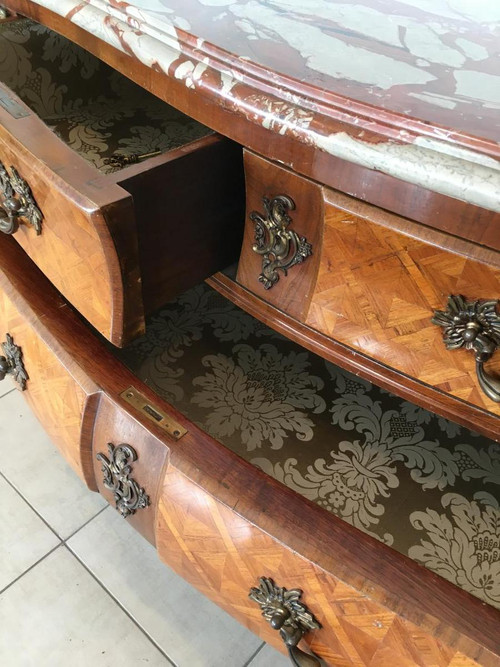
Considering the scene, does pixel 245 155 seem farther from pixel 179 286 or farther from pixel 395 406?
pixel 395 406

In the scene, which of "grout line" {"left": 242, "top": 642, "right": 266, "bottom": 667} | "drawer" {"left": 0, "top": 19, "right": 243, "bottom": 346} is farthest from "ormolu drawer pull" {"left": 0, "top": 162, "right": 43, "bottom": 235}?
"grout line" {"left": 242, "top": 642, "right": 266, "bottom": 667}

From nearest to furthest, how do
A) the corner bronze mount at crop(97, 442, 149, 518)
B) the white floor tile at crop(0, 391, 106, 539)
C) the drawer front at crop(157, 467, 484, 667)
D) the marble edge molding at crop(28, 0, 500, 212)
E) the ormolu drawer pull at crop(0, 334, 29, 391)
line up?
the marble edge molding at crop(28, 0, 500, 212) → the drawer front at crop(157, 467, 484, 667) → the corner bronze mount at crop(97, 442, 149, 518) → the ormolu drawer pull at crop(0, 334, 29, 391) → the white floor tile at crop(0, 391, 106, 539)

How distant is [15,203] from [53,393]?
0.18 metres

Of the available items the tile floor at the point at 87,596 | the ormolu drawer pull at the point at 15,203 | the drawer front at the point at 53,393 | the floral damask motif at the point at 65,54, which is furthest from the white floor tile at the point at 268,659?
the floral damask motif at the point at 65,54

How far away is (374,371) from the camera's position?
446 millimetres

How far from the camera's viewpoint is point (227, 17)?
0.42 metres

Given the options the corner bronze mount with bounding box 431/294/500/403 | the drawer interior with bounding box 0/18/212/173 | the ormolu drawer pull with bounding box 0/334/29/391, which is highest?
the corner bronze mount with bounding box 431/294/500/403

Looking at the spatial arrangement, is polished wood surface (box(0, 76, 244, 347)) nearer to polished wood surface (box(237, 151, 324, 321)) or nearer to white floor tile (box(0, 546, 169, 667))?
polished wood surface (box(237, 151, 324, 321))

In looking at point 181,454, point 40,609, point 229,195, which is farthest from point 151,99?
point 40,609

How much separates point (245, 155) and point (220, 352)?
0.25m

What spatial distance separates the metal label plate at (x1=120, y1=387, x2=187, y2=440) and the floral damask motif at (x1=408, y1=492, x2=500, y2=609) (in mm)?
210

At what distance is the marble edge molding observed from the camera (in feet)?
0.98

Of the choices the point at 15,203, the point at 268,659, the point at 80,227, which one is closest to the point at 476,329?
the point at 80,227

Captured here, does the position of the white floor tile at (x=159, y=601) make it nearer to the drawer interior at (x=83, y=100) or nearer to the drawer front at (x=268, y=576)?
the drawer front at (x=268, y=576)
